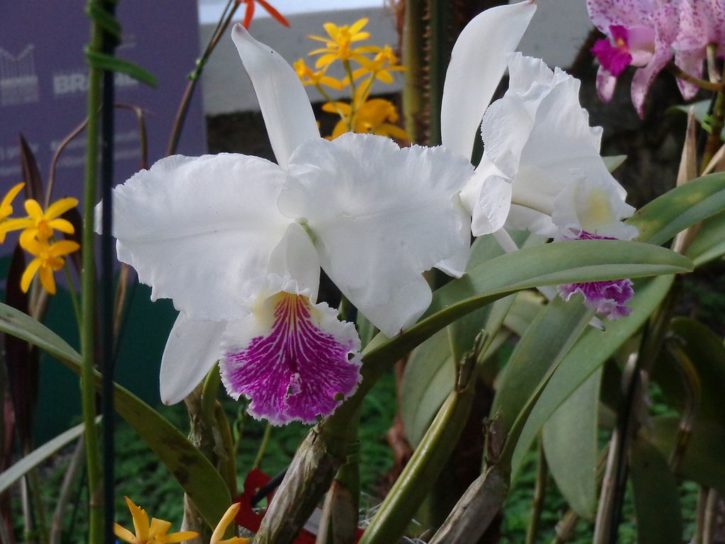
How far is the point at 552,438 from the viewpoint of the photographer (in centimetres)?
93

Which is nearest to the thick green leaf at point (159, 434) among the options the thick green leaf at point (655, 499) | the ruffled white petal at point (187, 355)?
the ruffled white petal at point (187, 355)

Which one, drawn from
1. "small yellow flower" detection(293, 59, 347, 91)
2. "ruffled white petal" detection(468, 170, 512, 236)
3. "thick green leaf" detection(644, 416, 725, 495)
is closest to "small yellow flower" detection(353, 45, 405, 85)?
"small yellow flower" detection(293, 59, 347, 91)

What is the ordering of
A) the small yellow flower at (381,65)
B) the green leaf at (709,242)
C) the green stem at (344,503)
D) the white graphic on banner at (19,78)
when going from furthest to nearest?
the white graphic on banner at (19,78)
the small yellow flower at (381,65)
the green leaf at (709,242)
the green stem at (344,503)

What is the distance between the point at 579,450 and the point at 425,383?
225 millimetres

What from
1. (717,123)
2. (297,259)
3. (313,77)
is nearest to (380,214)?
(297,259)

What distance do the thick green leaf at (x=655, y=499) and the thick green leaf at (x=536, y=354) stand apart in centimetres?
25

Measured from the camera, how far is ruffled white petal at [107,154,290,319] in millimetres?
557

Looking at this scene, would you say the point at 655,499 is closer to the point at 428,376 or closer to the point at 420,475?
the point at 428,376

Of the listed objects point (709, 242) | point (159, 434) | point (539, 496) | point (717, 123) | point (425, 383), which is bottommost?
point (539, 496)

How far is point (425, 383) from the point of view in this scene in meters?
1.06

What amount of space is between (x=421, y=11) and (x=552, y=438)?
0.57 metres

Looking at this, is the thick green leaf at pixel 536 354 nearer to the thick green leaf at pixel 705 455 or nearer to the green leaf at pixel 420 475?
the green leaf at pixel 420 475

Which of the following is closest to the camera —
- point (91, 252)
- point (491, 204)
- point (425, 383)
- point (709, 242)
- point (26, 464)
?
point (91, 252)

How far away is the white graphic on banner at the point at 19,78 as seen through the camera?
2.01 m
